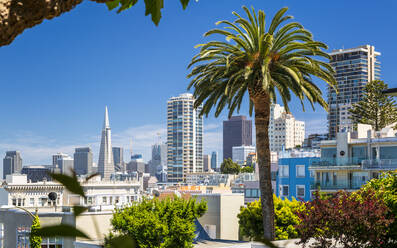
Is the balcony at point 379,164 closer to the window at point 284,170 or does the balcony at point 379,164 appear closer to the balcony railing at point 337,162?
the balcony railing at point 337,162

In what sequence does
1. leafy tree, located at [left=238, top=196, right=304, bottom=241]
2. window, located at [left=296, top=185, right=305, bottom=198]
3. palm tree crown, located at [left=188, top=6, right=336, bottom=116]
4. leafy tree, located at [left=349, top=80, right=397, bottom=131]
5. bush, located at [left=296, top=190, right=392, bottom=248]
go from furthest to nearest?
1. leafy tree, located at [left=349, top=80, right=397, bottom=131]
2. window, located at [left=296, top=185, right=305, bottom=198]
3. leafy tree, located at [left=238, top=196, right=304, bottom=241]
4. palm tree crown, located at [left=188, top=6, right=336, bottom=116]
5. bush, located at [left=296, top=190, right=392, bottom=248]

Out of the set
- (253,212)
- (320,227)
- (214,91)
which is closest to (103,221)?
(253,212)

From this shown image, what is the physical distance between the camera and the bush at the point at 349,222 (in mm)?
15906

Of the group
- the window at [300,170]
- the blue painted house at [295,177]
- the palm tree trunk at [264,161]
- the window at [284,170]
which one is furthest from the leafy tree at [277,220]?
the window at [284,170]

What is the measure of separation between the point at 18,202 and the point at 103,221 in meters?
79.3

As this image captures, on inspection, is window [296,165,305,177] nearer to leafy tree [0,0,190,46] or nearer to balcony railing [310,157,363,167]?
balcony railing [310,157,363,167]

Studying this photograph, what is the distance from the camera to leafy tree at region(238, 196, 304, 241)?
34.2m

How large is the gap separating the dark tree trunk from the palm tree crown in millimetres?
22309

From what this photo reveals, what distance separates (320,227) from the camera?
17188 mm

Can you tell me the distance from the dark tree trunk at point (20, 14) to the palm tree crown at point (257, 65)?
22309 millimetres

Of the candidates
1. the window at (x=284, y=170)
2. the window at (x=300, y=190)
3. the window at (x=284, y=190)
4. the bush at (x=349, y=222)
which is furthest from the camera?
the window at (x=284, y=170)

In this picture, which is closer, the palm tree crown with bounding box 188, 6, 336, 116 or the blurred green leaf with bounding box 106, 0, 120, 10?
the blurred green leaf with bounding box 106, 0, 120, 10

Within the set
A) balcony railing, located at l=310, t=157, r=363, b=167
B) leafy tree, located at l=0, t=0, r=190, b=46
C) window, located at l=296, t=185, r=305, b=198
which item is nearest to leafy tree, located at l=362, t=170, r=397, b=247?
leafy tree, located at l=0, t=0, r=190, b=46

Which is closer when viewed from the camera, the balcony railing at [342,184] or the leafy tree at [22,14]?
the leafy tree at [22,14]
